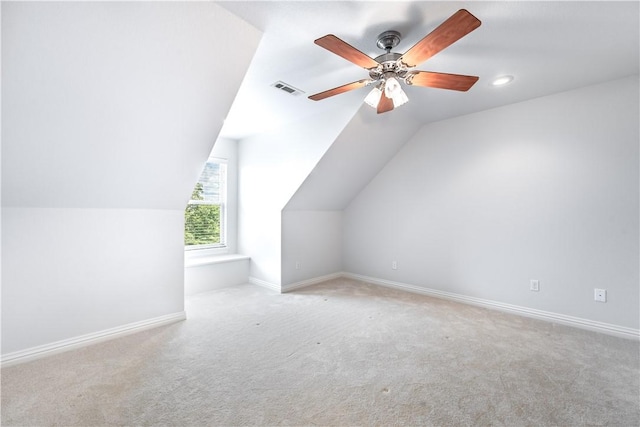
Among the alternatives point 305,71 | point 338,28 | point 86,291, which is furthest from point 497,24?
point 86,291

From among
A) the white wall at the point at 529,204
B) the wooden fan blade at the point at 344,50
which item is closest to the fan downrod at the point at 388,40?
the wooden fan blade at the point at 344,50

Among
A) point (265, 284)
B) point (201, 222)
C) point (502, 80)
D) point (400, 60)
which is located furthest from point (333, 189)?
point (400, 60)

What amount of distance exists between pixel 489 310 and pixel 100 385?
3728 millimetres

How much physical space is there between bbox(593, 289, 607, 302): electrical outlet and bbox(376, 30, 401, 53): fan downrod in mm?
3019

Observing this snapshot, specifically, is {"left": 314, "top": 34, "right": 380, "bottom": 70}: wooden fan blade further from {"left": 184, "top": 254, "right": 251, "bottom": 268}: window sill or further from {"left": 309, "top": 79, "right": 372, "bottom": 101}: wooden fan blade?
{"left": 184, "top": 254, "right": 251, "bottom": 268}: window sill

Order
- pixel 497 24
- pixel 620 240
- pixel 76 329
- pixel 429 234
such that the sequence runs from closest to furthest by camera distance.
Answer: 1. pixel 497 24
2. pixel 76 329
3. pixel 620 240
4. pixel 429 234

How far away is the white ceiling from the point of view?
66.7 inches

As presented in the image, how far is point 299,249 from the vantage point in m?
4.26

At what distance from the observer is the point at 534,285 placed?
10.0 feet

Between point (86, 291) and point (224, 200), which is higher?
point (224, 200)

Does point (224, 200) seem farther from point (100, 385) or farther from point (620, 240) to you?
point (620, 240)

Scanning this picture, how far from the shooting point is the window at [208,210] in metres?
4.40

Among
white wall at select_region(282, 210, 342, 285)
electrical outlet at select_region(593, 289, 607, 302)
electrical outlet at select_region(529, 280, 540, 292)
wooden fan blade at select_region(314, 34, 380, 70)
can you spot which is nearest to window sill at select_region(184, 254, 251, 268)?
white wall at select_region(282, 210, 342, 285)

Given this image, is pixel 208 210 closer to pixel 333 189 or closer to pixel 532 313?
pixel 333 189
